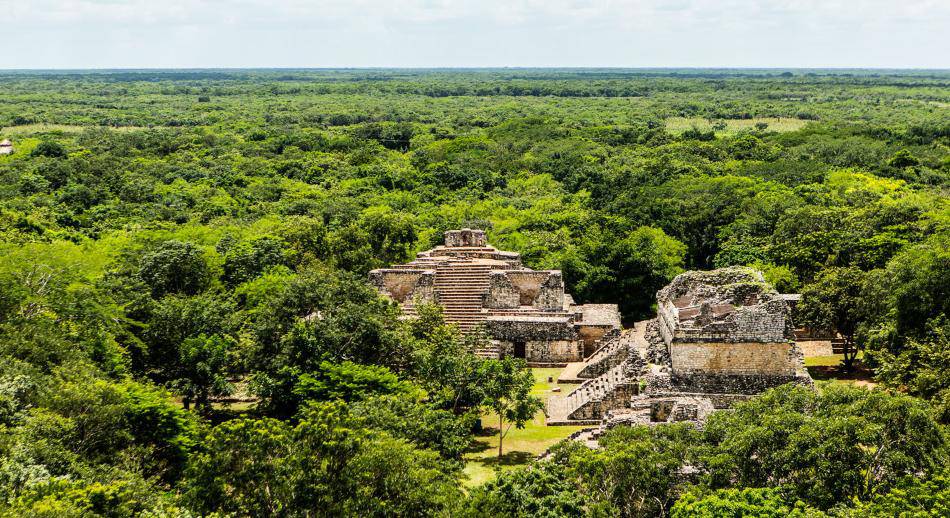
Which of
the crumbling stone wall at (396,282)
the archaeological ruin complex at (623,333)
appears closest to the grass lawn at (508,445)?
the archaeological ruin complex at (623,333)

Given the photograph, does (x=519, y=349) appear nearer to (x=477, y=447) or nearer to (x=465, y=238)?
(x=477, y=447)

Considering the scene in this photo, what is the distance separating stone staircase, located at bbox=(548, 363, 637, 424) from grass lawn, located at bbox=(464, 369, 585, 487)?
386mm

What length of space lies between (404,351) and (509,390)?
12.5 ft

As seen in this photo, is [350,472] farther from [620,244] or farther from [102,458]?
[620,244]

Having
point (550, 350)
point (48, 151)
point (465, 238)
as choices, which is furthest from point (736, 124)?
point (550, 350)

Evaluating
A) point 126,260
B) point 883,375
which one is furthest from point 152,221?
point 883,375

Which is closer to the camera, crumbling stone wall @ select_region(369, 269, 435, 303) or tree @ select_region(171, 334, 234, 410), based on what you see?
tree @ select_region(171, 334, 234, 410)

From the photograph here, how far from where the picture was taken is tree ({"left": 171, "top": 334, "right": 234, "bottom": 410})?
21.8 metres

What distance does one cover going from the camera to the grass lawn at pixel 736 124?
107 m

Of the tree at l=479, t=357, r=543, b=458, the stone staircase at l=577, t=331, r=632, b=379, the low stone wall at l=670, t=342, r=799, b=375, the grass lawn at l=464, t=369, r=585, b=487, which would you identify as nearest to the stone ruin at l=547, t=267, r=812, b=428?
the low stone wall at l=670, t=342, r=799, b=375

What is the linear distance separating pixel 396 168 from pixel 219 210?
20568mm

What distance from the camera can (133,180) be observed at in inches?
2507

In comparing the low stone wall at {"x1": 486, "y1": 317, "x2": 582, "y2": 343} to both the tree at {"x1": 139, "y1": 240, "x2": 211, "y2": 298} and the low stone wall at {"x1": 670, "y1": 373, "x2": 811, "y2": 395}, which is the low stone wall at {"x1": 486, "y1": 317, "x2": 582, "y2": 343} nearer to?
the low stone wall at {"x1": 670, "y1": 373, "x2": 811, "y2": 395}

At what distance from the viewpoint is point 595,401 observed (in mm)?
22969
